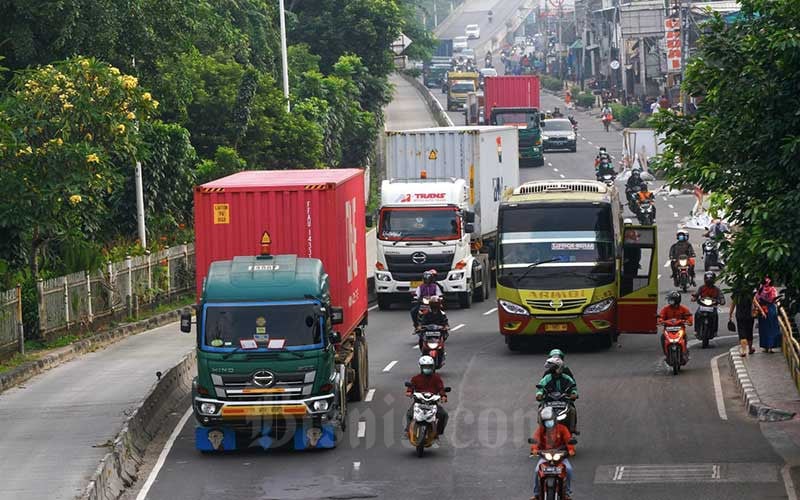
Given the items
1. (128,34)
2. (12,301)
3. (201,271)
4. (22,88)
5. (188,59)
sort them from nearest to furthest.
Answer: (201,271), (12,301), (22,88), (128,34), (188,59)

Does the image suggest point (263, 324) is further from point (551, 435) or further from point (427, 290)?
point (427, 290)

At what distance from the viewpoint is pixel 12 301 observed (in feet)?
95.1

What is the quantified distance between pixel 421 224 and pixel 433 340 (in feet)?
34.4

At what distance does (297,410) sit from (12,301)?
34.6 feet

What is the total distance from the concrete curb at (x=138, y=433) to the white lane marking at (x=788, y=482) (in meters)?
7.88

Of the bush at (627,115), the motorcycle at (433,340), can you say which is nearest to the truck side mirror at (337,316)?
the motorcycle at (433,340)

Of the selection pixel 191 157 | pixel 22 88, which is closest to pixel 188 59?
pixel 191 157

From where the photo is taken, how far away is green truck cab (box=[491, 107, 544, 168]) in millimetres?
72062

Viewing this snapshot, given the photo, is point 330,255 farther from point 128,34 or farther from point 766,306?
point 128,34

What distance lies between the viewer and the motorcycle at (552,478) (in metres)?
16.3

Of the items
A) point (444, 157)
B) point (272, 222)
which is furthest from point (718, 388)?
point (444, 157)

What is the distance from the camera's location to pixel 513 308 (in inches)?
1143

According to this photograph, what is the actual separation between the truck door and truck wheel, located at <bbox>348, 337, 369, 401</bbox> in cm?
609

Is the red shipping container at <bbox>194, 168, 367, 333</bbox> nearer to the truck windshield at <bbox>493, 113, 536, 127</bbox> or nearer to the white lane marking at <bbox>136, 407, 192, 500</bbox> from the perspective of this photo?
the white lane marking at <bbox>136, 407, 192, 500</bbox>
